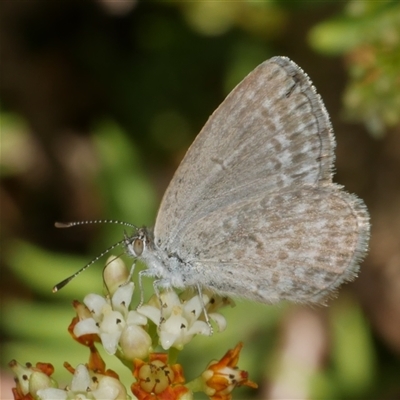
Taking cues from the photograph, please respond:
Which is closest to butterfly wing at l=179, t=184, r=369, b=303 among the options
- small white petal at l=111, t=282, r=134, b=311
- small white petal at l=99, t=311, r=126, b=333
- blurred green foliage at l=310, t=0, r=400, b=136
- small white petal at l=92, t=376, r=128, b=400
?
small white petal at l=111, t=282, r=134, b=311

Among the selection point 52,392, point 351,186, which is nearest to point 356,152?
point 351,186

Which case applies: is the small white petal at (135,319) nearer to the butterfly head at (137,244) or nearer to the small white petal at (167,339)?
the small white petal at (167,339)

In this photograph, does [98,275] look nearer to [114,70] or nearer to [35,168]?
[35,168]

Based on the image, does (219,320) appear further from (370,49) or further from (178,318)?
(370,49)

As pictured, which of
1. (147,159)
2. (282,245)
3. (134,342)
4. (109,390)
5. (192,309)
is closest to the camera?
(109,390)

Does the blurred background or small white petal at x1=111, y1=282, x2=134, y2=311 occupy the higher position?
the blurred background

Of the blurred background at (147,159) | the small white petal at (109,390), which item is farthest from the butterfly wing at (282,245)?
the blurred background at (147,159)

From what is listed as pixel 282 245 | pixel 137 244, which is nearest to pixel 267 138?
pixel 282 245

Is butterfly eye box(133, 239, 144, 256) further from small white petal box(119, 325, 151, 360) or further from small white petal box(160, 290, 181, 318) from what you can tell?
small white petal box(119, 325, 151, 360)
